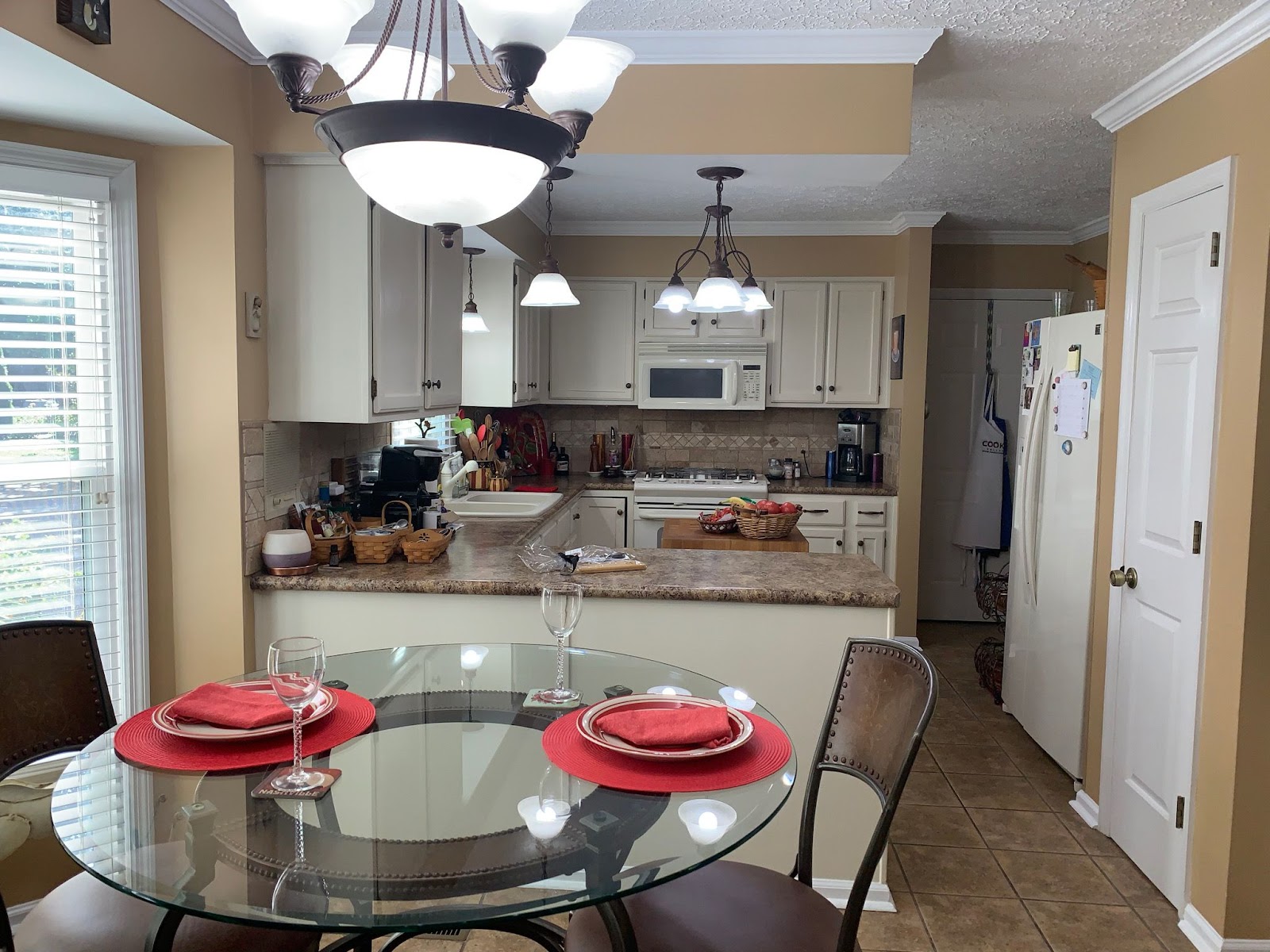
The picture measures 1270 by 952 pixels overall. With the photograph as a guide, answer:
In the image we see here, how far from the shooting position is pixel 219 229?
2564 mm

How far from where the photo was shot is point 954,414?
5703mm

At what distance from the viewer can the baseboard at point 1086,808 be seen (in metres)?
3.15

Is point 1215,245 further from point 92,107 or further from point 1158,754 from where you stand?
point 92,107

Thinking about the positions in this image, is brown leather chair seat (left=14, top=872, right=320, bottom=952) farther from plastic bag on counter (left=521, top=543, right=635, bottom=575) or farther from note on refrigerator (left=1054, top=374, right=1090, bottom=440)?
note on refrigerator (left=1054, top=374, right=1090, bottom=440)

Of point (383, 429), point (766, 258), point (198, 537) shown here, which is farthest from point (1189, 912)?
point (766, 258)

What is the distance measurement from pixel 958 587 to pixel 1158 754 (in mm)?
3087

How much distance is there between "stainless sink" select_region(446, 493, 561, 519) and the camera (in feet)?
13.2

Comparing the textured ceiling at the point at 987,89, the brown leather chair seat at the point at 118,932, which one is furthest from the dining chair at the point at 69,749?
the textured ceiling at the point at 987,89

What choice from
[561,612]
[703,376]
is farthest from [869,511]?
[561,612]

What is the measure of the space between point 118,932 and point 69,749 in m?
0.49

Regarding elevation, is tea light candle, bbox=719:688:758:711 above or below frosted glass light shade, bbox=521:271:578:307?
below

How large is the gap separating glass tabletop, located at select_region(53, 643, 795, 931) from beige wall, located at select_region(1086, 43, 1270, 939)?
1535 millimetres

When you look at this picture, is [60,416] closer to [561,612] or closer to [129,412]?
[129,412]

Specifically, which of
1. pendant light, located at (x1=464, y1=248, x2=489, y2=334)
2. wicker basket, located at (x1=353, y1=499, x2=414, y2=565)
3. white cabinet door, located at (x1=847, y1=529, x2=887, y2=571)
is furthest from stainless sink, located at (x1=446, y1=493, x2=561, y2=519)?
white cabinet door, located at (x1=847, y1=529, x2=887, y2=571)
